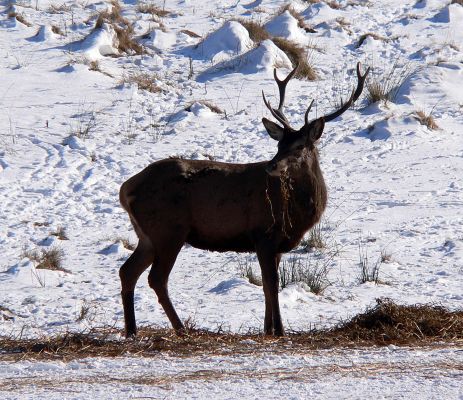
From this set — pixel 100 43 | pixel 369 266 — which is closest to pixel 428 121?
pixel 369 266

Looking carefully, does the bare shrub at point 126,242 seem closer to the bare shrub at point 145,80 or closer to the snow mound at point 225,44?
the bare shrub at point 145,80

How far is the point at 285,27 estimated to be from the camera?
20422mm

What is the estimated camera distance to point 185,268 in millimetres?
11984

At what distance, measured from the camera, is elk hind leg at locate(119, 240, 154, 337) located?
902 cm

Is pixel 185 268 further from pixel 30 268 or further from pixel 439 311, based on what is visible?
pixel 439 311

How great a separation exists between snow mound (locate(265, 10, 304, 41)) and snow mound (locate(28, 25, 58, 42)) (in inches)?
168

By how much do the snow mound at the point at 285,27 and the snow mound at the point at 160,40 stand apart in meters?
1.97

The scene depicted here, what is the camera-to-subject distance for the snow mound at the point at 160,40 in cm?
1974

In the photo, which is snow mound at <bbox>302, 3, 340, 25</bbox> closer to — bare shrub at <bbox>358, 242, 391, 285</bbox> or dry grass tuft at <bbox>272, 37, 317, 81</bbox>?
dry grass tuft at <bbox>272, 37, 317, 81</bbox>

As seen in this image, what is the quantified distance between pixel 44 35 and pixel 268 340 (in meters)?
12.9

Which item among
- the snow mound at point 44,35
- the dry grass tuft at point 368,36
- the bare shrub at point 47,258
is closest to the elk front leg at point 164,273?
the bare shrub at point 47,258

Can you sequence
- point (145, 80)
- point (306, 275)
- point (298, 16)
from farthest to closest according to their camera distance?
1. point (298, 16)
2. point (145, 80)
3. point (306, 275)

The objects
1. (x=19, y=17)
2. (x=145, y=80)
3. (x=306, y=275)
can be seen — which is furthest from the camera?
(x=19, y=17)

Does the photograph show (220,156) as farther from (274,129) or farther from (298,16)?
(298,16)
